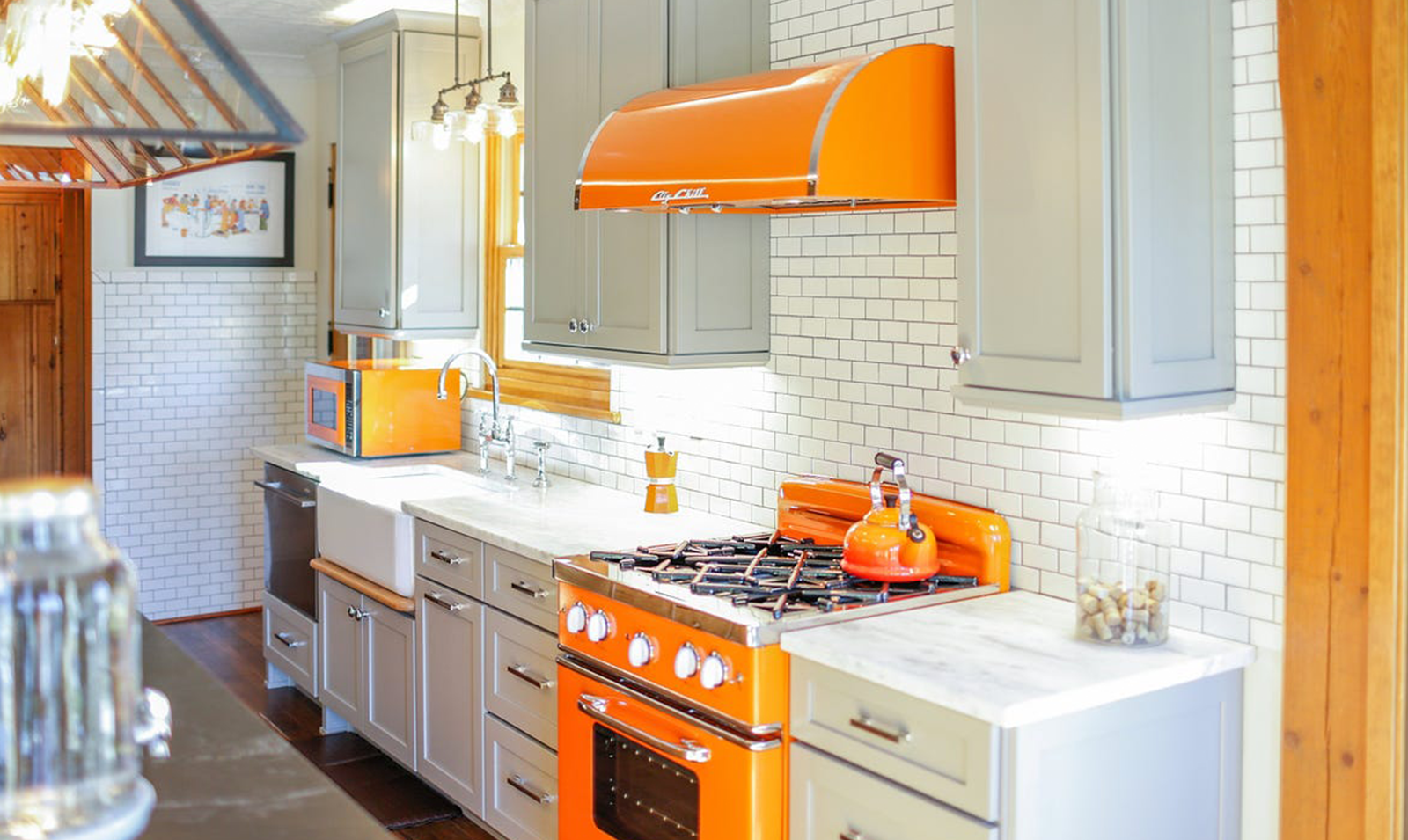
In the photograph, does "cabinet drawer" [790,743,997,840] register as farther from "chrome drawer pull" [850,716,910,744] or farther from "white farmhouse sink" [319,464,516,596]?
"white farmhouse sink" [319,464,516,596]

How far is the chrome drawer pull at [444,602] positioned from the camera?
4210 mm

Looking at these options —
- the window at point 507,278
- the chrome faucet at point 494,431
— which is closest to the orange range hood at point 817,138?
the chrome faucet at point 494,431

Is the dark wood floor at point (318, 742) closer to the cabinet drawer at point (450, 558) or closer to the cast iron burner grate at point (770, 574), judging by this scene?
the cabinet drawer at point (450, 558)

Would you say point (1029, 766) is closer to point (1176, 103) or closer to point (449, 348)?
point (1176, 103)

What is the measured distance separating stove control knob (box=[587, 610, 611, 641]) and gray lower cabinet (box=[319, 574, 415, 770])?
1.30 metres

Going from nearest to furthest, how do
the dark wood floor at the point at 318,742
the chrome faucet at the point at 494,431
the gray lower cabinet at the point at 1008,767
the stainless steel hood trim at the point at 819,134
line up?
the gray lower cabinet at the point at 1008,767
the stainless steel hood trim at the point at 819,134
the dark wood floor at the point at 318,742
the chrome faucet at the point at 494,431

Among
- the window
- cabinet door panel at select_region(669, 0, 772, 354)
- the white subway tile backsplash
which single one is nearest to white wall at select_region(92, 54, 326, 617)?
the white subway tile backsplash

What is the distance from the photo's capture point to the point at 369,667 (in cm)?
485

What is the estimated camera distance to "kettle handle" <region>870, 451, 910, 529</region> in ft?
10.7

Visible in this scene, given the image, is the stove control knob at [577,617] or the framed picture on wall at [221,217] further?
the framed picture on wall at [221,217]

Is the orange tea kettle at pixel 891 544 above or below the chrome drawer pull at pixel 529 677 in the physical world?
above

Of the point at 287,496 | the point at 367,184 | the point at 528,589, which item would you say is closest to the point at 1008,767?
the point at 528,589

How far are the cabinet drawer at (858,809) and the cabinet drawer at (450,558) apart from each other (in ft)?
4.74

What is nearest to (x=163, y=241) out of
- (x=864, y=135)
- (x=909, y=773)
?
(x=864, y=135)
